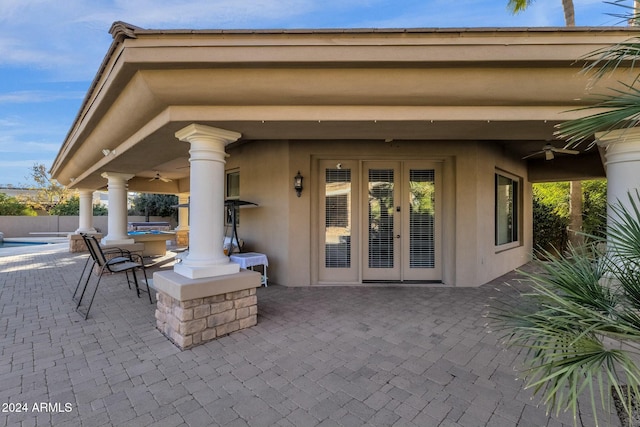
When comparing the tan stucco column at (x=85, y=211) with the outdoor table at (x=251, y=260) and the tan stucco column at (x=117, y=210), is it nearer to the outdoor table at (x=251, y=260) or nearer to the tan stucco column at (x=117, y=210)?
the tan stucco column at (x=117, y=210)

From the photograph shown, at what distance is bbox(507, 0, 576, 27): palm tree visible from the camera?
8969 millimetres

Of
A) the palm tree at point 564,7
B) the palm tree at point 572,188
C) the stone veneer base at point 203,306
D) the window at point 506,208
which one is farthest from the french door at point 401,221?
the palm tree at point 564,7

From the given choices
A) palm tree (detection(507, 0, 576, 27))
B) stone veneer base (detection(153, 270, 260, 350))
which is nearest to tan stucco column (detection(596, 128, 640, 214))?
stone veneer base (detection(153, 270, 260, 350))

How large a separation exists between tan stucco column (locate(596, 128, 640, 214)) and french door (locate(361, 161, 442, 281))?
8.05 ft

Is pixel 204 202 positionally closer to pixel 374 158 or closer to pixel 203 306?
pixel 203 306

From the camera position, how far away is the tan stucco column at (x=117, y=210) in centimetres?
691

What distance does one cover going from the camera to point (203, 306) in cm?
312

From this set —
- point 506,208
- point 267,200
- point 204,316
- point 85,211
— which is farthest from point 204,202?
point 85,211

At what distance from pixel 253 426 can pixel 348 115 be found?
2.92 meters

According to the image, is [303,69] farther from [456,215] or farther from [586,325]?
[456,215]

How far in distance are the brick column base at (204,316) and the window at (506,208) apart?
5.59 m

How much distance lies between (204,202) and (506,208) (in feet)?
22.1

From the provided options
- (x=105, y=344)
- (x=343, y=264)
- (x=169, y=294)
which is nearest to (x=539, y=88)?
(x=343, y=264)

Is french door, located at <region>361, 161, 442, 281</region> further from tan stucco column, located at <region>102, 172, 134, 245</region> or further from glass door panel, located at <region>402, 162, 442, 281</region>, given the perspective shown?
tan stucco column, located at <region>102, 172, 134, 245</region>
